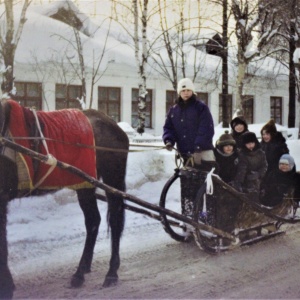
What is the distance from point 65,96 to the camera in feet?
68.9

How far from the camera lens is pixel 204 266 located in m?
4.73

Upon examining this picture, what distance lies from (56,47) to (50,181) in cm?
1697

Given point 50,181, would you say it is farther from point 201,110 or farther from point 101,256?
point 201,110

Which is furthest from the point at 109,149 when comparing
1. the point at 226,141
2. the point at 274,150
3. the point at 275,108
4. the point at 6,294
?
A: the point at 275,108

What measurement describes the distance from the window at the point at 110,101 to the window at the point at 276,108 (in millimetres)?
10226

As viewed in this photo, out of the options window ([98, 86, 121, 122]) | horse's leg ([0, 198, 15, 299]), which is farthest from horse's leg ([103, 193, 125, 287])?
window ([98, 86, 121, 122])

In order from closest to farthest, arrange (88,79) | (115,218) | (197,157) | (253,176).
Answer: (115,218), (197,157), (253,176), (88,79)

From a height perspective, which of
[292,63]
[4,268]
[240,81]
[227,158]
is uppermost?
[292,63]

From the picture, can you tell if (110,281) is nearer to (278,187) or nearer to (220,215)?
(220,215)

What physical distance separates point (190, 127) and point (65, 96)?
53.6 feet

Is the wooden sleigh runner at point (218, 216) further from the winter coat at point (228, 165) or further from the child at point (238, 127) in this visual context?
the child at point (238, 127)

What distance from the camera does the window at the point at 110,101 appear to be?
22297mm

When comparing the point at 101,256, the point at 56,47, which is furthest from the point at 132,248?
the point at 56,47

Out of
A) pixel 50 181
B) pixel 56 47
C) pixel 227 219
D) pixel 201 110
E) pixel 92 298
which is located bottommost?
pixel 92 298
